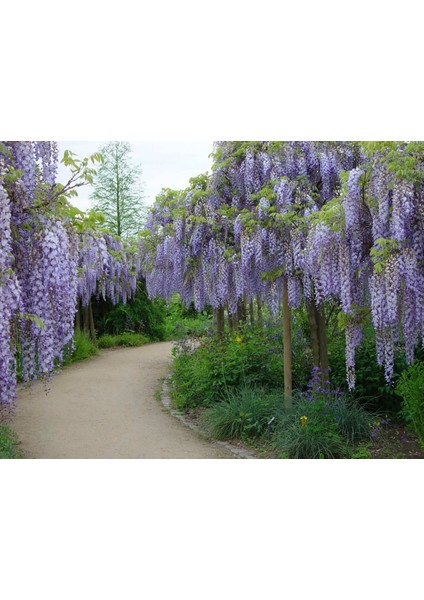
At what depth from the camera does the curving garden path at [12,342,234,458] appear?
498cm

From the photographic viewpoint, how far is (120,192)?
15984 mm

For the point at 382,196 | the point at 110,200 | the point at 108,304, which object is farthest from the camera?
the point at 110,200

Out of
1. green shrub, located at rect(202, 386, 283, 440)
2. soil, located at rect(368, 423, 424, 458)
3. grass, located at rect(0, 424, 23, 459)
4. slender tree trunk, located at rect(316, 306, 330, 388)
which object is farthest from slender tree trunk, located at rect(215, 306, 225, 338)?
grass, located at rect(0, 424, 23, 459)

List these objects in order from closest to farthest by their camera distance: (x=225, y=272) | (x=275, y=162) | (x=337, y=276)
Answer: (x=337, y=276), (x=275, y=162), (x=225, y=272)

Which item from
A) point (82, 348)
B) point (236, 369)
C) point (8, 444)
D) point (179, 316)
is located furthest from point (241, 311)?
point (179, 316)

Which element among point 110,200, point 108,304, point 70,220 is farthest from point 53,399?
point 110,200

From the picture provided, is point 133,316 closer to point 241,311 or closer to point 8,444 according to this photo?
point 241,311

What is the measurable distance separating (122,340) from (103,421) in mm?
6916

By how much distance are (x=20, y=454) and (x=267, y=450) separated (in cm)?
212

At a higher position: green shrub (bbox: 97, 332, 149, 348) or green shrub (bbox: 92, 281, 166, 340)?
green shrub (bbox: 92, 281, 166, 340)

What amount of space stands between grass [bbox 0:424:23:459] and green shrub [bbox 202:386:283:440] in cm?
178

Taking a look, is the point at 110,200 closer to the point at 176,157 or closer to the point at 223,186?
the point at 176,157

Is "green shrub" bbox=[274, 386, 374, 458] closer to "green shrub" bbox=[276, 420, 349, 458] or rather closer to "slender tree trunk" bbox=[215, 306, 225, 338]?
"green shrub" bbox=[276, 420, 349, 458]

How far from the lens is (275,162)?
226 inches
